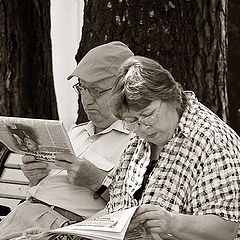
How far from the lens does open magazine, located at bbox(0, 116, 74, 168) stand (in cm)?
372

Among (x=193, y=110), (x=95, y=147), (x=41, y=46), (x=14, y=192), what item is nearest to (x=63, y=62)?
(x=41, y=46)

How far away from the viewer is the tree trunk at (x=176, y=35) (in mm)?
4590

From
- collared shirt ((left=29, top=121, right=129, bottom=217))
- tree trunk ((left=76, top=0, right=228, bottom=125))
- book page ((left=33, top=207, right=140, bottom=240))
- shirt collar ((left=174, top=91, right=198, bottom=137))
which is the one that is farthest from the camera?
tree trunk ((left=76, top=0, right=228, bottom=125))

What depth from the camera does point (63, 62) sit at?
10.5 m

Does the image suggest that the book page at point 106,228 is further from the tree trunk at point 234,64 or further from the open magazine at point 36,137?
the tree trunk at point 234,64

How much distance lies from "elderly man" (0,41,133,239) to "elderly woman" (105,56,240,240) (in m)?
0.51

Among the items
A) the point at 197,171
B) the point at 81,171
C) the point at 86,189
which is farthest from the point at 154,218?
the point at 86,189

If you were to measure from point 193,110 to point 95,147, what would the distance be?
0.83 metres

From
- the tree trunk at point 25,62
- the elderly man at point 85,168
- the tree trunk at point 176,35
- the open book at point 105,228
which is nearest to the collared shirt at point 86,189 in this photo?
the elderly man at point 85,168

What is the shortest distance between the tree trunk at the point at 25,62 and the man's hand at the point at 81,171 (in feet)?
9.06

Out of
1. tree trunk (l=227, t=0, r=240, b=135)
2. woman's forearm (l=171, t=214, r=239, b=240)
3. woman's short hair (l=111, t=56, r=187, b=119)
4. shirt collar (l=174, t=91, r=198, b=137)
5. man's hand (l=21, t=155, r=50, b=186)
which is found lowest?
tree trunk (l=227, t=0, r=240, b=135)

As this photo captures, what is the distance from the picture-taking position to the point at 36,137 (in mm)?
3840

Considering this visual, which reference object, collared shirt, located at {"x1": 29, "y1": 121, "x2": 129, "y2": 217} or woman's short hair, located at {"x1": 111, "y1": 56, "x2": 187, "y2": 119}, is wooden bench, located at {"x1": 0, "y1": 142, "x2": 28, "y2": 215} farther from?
woman's short hair, located at {"x1": 111, "y1": 56, "x2": 187, "y2": 119}

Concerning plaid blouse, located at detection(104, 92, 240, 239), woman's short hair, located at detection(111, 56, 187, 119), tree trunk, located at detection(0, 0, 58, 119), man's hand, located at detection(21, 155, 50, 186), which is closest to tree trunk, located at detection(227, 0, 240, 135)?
tree trunk, located at detection(0, 0, 58, 119)
